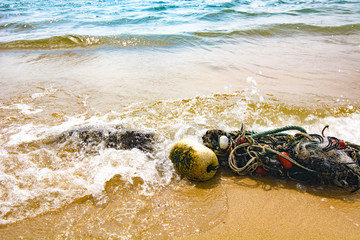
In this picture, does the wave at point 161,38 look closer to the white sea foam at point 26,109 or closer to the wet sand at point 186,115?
the wet sand at point 186,115

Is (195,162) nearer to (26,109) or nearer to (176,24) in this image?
(26,109)

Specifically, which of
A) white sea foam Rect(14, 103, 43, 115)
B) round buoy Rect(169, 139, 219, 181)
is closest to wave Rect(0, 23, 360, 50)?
white sea foam Rect(14, 103, 43, 115)

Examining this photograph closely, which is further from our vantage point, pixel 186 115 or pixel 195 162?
pixel 186 115

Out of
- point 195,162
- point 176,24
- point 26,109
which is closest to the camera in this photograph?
point 195,162

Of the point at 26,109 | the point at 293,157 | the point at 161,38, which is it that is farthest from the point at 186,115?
the point at 161,38

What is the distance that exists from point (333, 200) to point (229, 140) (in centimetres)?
132

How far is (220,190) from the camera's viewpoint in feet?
8.30

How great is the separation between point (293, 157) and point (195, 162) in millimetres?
1227

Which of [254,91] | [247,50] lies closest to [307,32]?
[247,50]

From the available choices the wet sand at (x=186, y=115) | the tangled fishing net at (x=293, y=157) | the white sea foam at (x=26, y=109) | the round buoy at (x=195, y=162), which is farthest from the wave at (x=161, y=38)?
the round buoy at (x=195, y=162)

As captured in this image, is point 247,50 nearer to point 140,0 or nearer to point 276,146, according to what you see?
point 276,146

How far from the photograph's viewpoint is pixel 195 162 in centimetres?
251

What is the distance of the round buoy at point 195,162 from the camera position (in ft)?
8.23

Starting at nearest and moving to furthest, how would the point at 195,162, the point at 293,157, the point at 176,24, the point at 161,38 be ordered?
→ the point at 195,162 → the point at 293,157 → the point at 161,38 → the point at 176,24
